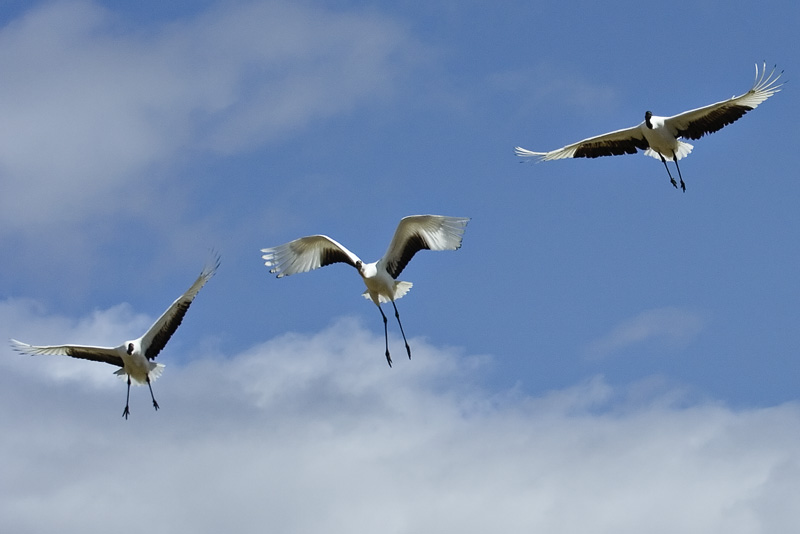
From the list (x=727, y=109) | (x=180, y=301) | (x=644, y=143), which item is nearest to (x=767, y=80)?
(x=727, y=109)

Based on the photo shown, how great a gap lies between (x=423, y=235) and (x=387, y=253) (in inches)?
38.7

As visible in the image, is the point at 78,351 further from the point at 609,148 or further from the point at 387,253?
the point at 609,148

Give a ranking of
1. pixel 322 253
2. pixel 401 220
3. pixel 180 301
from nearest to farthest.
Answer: pixel 401 220
pixel 322 253
pixel 180 301

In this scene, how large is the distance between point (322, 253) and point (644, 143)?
26.2ft

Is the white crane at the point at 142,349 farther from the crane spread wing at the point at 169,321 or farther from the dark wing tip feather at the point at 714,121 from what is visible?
the dark wing tip feather at the point at 714,121

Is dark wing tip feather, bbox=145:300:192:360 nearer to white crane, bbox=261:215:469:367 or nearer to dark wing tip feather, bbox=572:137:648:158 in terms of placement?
white crane, bbox=261:215:469:367

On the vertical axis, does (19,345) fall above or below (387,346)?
above

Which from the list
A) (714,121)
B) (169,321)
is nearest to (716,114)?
(714,121)

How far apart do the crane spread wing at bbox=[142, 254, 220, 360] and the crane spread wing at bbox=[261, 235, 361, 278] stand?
7.51ft

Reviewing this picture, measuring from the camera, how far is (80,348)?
34.7 m

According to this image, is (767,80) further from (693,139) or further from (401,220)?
(401,220)

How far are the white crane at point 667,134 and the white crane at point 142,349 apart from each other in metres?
8.43

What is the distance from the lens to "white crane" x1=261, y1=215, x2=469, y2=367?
2920cm

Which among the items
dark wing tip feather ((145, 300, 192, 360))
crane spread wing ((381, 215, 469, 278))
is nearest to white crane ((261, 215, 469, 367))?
crane spread wing ((381, 215, 469, 278))
